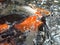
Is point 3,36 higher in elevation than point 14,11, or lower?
lower

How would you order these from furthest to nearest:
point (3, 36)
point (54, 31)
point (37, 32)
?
point (54, 31)
point (37, 32)
point (3, 36)

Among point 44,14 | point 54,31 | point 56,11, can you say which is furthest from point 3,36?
point 56,11

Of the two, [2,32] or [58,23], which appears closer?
[2,32]

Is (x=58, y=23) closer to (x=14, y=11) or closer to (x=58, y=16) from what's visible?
(x=58, y=16)

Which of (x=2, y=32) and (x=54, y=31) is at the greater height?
(x=2, y=32)

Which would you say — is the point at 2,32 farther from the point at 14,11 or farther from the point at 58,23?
the point at 58,23

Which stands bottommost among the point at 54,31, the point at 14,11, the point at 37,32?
the point at 54,31

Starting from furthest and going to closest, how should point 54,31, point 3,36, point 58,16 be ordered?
point 58,16, point 54,31, point 3,36

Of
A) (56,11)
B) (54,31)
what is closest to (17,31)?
(54,31)

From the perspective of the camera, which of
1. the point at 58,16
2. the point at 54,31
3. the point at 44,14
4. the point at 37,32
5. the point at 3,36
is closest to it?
the point at 3,36
